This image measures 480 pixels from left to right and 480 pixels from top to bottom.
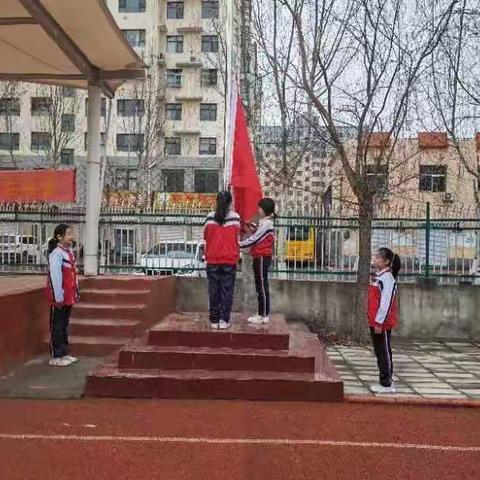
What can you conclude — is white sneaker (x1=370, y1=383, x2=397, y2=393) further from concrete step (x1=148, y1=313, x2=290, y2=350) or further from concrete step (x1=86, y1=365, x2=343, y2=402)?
concrete step (x1=148, y1=313, x2=290, y2=350)

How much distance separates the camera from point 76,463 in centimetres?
466

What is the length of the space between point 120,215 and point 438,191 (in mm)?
15698

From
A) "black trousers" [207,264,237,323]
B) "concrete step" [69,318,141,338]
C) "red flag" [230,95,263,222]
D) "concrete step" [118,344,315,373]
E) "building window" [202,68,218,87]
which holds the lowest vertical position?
"concrete step" [118,344,315,373]

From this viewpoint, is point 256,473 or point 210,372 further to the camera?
point 210,372

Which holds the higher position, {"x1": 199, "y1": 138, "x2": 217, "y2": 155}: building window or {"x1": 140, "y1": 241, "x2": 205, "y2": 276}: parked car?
{"x1": 199, "y1": 138, "x2": 217, "y2": 155}: building window

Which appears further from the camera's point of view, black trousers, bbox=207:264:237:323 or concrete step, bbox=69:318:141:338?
concrete step, bbox=69:318:141:338

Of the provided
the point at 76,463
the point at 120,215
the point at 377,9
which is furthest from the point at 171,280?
the point at 76,463

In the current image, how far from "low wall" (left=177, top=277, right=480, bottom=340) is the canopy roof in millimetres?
3866

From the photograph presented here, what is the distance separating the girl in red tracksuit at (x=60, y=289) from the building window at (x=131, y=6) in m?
43.5

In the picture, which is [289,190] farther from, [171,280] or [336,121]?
[171,280]

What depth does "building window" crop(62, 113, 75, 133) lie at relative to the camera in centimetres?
3429

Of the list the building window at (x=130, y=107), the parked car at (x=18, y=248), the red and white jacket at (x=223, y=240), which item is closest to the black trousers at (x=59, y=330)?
the red and white jacket at (x=223, y=240)

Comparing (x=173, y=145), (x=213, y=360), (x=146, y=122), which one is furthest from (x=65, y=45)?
(x=173, y=145)

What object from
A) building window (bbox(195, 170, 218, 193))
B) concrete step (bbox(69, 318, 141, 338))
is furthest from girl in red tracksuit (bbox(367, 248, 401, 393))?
building window (bbox(195, 170, 218, 193))
